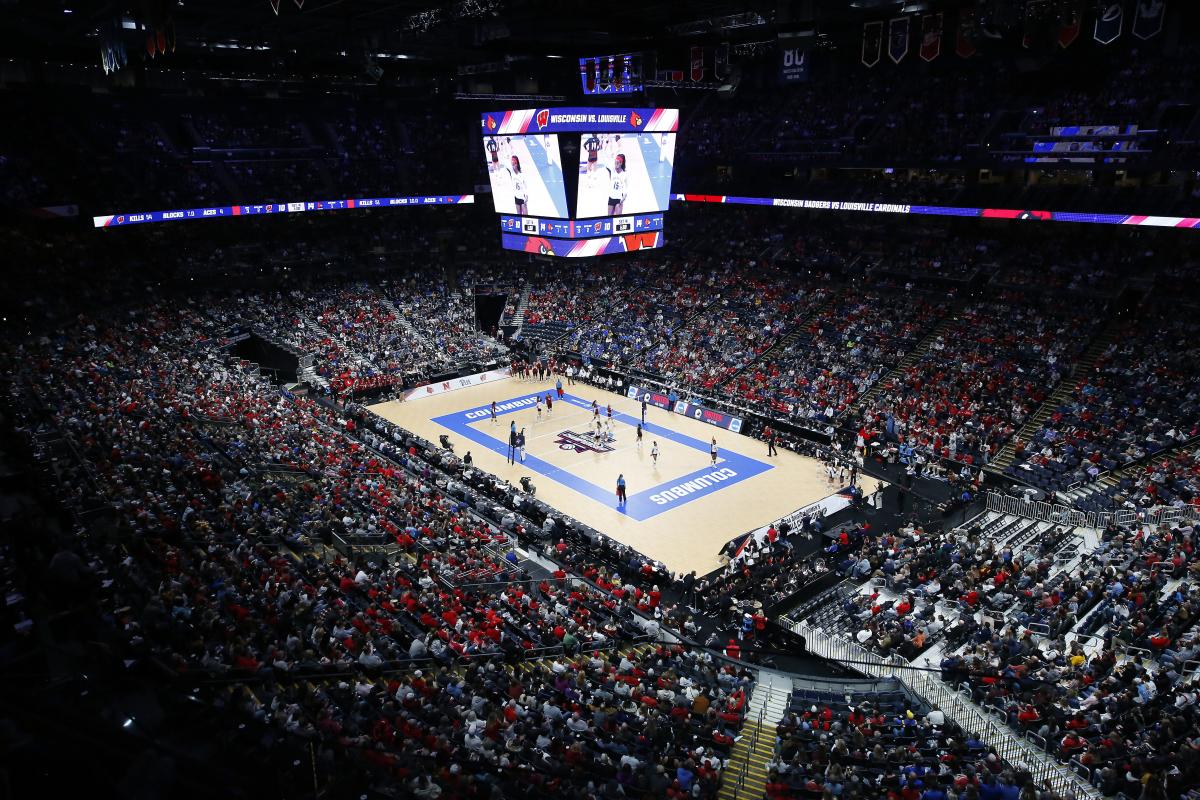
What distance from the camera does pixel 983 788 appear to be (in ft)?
36.8

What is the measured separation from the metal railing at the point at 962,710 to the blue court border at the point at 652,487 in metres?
8.74

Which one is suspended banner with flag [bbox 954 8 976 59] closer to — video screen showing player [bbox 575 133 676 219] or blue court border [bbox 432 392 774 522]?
video screen showing player [bbox 575 133 676 219]

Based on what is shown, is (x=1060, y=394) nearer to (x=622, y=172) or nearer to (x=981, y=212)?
(x=981, y=212)

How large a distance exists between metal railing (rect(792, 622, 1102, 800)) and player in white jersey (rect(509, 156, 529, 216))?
2593cm

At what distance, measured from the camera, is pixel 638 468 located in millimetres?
30203

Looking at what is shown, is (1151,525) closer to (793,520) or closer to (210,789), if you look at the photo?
(793,520)

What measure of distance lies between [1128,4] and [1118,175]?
7.27 m

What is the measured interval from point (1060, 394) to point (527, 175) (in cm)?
2407

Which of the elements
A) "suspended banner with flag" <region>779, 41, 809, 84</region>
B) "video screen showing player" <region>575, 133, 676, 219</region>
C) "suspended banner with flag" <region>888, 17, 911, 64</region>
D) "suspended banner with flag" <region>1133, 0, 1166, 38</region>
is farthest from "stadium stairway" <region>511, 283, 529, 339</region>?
"suspended banner with flag" <region>1133, 0, 1166, 38</region>

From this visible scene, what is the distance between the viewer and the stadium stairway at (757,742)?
12.5m

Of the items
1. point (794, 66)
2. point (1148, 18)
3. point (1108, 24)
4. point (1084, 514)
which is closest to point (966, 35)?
point (1108, 24)

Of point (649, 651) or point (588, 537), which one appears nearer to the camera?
point (649, 651)

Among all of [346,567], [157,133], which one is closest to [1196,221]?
[346,567]

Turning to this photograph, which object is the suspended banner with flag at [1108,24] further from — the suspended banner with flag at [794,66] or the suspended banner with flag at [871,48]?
the suspended banner with flag at [794,66]
